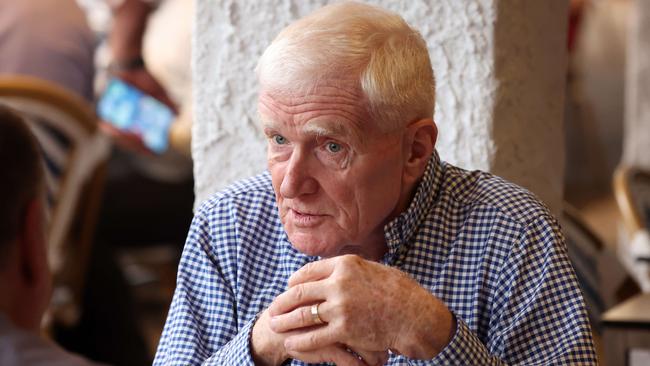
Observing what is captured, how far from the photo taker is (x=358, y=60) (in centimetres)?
175

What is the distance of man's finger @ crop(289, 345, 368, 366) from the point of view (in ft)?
5.61

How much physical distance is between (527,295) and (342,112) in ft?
1.36

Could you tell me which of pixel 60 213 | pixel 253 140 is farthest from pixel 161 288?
pixel 253 140

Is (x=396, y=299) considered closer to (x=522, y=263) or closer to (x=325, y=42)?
(x=522, y=263)

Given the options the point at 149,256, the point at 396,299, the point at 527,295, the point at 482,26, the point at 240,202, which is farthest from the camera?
the point at 149,256

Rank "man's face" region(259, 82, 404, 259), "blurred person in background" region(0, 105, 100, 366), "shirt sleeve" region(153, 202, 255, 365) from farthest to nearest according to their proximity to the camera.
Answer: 1. "shirt sleeve" region(153, 202, 255, 365)
2. "man's face" region(259, 82, 404, 259)
3. "blurred person in background" region(0, 105, 100, 366)

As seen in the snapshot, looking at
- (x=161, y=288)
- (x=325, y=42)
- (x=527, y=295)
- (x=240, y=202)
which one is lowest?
(x=161, y=288)

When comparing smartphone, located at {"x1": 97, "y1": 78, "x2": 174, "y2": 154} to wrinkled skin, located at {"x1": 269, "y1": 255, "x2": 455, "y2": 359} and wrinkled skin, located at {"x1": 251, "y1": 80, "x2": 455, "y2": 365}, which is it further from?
wrinkled skin, located at {"x1": 269, "y1": 255, "x2": 455, "y2": 359}

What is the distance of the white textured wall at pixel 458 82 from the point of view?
2.35 metres

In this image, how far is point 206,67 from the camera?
245cm

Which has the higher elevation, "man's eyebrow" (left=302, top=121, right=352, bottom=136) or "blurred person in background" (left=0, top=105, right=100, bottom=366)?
"man's eyebrow" (left=302, top=121, right=352, bottom=136)

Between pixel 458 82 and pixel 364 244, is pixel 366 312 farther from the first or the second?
pixel 458 82

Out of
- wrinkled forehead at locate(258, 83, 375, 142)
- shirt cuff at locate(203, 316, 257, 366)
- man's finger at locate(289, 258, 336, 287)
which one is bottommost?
shirt cuff at locate(203, 316, 257, 366)

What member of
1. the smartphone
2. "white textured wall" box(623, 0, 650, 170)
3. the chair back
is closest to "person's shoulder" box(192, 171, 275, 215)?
the chair back
